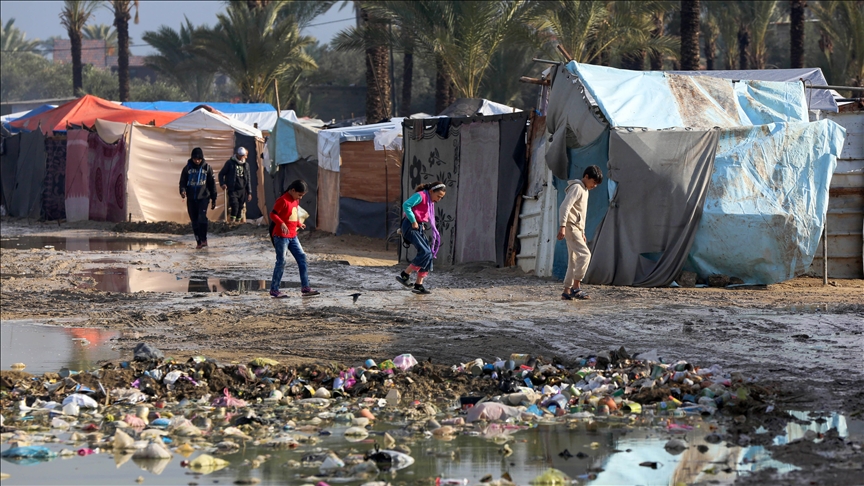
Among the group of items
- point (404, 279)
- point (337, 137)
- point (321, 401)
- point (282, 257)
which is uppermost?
point (337, 137)

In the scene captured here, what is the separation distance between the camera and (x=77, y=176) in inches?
1040

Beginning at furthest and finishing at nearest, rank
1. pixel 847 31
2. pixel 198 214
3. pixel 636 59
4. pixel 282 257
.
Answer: pixel 636 59 < pixel 847 31 < pixel 198 214 < pixel 282 257

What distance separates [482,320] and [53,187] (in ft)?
67.6

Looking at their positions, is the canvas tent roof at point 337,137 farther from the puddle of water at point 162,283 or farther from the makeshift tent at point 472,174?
the puddle of water at point 162,283

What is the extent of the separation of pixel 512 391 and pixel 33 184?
24069mm

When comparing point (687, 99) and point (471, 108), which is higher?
point (471, 108)

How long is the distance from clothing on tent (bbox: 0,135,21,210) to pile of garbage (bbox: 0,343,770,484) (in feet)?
77.3

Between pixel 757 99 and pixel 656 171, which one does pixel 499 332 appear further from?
pixel 757 99

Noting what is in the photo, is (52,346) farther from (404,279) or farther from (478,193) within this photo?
(478,193)

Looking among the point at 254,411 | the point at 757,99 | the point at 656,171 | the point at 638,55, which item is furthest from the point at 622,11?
the point at 254,411

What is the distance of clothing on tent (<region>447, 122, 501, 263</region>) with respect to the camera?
14.2m

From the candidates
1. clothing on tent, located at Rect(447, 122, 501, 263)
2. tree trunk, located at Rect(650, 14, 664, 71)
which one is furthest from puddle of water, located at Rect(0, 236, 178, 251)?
tree trunk, located at Rect(650, 14, 664, 71)

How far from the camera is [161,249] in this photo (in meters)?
18.2

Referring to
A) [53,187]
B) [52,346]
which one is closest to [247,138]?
[53,187]
